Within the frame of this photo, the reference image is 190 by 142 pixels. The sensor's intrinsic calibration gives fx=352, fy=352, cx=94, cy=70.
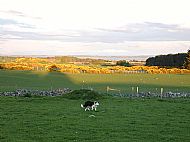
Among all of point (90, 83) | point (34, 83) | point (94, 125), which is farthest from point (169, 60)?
point (94, 125)

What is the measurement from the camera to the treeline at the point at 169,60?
119756mm

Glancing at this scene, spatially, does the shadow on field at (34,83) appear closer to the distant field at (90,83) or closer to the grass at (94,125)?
the distant field at (90,83)

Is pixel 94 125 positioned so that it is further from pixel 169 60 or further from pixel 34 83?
pixel 169 60

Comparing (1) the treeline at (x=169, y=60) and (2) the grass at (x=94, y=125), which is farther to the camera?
(1) the treeline at (x=169, y=60)

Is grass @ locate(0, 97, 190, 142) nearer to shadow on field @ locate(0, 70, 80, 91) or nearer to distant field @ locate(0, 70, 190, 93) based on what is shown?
distant field @ locate(0, 70, 190, 93)

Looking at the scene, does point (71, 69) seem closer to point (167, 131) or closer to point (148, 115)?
point (148, 115)

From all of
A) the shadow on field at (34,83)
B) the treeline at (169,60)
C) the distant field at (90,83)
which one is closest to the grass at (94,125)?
the distant field at (90,83)

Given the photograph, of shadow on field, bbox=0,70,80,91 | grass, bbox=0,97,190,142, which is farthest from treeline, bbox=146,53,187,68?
grass, bbox=0,97,190,142

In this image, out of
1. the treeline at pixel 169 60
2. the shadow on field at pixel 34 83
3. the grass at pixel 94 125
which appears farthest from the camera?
the treeline at pixel 169 60

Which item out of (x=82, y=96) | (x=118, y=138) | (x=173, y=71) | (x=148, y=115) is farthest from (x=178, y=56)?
(x=118, y=138)

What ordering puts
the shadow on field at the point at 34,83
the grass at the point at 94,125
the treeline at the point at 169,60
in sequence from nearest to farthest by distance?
the grass at the point at 94,125 < the shadow on field at the point at 34,83 < the treeline at the point at 169,60

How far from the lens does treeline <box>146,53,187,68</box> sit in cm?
Result: 11976

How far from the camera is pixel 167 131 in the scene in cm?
1731

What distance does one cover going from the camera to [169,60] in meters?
126
